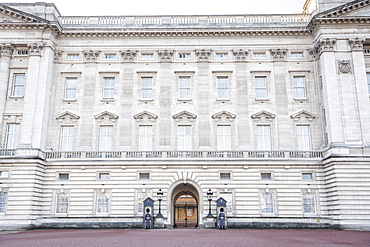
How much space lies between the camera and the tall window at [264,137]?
38.1 metres

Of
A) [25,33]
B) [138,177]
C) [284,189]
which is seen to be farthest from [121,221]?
[25,33]

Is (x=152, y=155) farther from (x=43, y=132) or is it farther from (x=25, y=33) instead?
(x=25, y=33)

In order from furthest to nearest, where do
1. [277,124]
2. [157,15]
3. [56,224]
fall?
[157,15]
[277,124]
[56,224]

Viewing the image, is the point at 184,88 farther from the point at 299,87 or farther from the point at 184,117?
the point at 299,87

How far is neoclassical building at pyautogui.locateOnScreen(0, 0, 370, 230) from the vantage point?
35969 mm

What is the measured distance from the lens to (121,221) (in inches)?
1421

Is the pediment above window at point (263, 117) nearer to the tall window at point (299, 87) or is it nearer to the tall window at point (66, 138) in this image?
the tall window at point (299, 87)

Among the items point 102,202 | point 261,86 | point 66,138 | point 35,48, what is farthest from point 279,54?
point 35,48

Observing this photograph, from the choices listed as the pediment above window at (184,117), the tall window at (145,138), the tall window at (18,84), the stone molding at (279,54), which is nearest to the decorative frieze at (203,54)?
the pediment above window at (184,117)

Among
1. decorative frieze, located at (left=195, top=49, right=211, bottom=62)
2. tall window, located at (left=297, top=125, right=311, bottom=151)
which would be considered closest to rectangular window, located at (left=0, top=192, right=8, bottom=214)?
decorative frieze, located at (left=195, top=49, right=211, bottom=62)

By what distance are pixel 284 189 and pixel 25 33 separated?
29.2 meters

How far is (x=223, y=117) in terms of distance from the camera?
38.6 meters

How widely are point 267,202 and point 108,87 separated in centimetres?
1918

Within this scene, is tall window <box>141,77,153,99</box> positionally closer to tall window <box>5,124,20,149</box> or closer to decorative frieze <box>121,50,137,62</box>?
decorative frieze <box>121,50,137,62</box>
